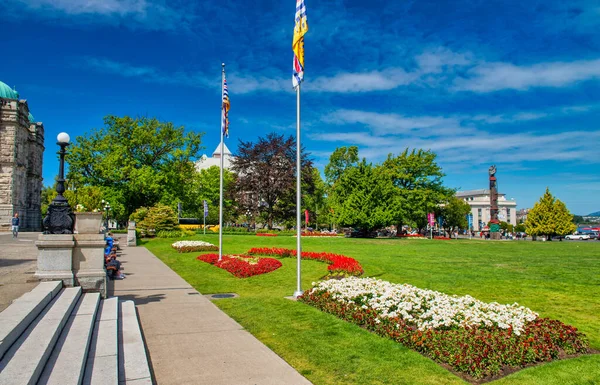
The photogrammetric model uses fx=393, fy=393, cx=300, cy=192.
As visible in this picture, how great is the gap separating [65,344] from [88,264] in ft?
14.3

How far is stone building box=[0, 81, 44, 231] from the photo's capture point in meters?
45.2

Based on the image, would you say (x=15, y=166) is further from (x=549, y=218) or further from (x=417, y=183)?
(x=549, y=218)

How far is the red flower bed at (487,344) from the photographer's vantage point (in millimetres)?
5676

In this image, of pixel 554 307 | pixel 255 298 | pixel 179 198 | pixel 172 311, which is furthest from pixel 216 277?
pixel 179 198

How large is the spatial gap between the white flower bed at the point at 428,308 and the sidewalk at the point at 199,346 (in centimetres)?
280

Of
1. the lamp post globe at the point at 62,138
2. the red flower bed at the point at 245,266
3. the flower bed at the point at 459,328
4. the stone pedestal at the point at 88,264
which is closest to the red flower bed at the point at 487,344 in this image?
the flower bed at the point at 459,328

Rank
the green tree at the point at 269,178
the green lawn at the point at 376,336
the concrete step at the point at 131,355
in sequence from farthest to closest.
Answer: the green tree at the point at 269,178 < the green lawn at the point at 376,336 < the concrete step at the point at 131,355

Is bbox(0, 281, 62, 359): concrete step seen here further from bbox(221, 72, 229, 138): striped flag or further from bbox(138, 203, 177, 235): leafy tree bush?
bbox(138, 203, 177, 235): leafy tree bush

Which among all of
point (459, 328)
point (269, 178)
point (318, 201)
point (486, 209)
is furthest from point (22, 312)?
point (486, 209)

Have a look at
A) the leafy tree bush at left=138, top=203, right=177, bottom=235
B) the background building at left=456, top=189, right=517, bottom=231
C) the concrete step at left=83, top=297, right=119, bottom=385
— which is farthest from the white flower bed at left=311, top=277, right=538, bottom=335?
the background building at left=456, top=189, right=517, bottom=231

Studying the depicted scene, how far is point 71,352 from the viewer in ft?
16.7

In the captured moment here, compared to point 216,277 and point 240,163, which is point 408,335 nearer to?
point 216,277

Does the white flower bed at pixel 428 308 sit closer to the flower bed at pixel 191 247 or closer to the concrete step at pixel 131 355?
the concrete step at pixel 131 355

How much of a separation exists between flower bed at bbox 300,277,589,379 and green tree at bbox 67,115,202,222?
40.4m
